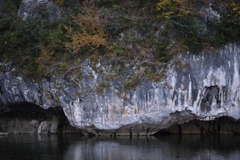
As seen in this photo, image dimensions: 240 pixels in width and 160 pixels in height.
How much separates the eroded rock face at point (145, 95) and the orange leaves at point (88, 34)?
156 cm

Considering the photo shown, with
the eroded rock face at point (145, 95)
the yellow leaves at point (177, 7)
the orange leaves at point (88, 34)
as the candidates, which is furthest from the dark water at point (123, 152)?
the yellow leaves at point (177, 7)

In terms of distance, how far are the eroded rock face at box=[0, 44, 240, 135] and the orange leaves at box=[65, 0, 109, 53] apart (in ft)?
5.11

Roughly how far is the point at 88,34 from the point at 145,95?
679 centimetres

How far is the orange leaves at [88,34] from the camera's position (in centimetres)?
2103

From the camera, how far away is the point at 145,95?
20.3 meters

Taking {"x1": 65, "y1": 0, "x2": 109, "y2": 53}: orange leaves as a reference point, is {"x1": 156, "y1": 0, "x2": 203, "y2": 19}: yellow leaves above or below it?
above

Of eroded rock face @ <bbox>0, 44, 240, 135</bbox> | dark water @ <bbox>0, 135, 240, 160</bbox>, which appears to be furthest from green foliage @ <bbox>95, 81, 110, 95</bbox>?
dark water @ <bbox>0, 135, 240, 160</bbox>

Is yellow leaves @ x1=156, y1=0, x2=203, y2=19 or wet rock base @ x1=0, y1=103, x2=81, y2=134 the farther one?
wet rock base @ x1=0, y1=103, x2=81, y2=134

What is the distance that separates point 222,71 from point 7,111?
1993cm

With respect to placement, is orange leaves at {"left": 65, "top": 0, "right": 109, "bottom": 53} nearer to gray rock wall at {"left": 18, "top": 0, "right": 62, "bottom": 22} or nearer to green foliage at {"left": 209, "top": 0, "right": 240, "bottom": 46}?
gray rock wall at {"left": 18, "top": 0, "right": 62, "bottom": 22}

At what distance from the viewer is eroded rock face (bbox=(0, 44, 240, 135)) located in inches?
757

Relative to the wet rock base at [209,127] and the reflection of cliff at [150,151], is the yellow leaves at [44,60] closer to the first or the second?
the reflection of cliff at [150,151]

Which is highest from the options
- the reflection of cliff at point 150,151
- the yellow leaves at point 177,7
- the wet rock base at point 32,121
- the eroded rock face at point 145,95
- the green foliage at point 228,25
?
the yellow leaves at point 177,7

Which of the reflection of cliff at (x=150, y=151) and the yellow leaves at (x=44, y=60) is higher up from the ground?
the yellow leaves at (x=44, y=60)
